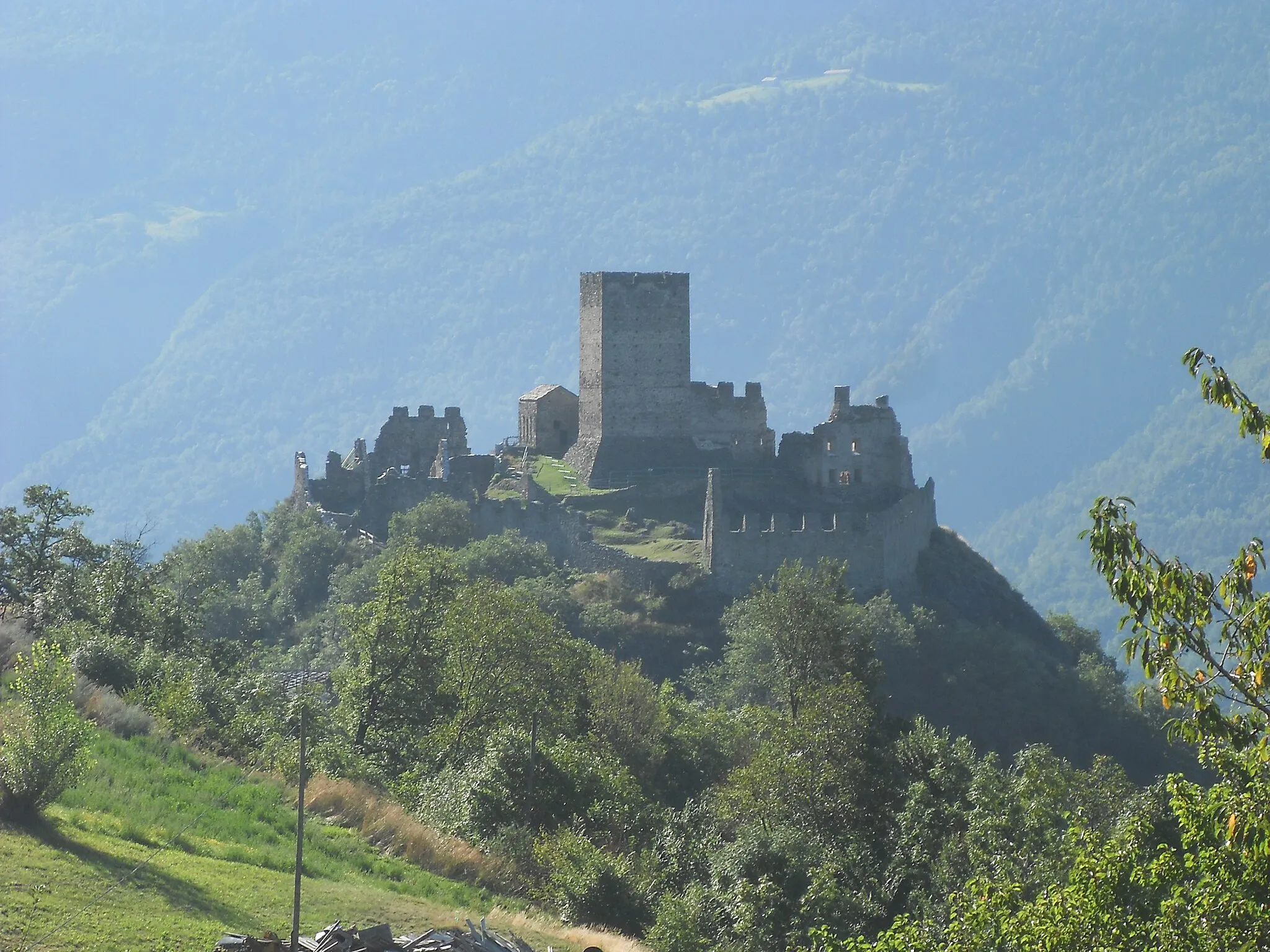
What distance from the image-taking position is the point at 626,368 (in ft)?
174

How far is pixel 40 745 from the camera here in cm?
1977

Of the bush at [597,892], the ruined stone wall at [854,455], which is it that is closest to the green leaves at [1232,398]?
the bush at [597,892]

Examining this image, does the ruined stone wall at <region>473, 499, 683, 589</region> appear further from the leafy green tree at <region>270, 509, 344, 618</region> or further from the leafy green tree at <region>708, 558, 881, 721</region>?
the leafy green tree at <region>708, 558, 881, 721</region>

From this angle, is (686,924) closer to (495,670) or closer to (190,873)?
(190,873)

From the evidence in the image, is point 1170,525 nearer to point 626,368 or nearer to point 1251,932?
point 626,368

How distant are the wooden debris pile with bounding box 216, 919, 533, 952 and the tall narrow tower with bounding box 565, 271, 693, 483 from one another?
33.6 m

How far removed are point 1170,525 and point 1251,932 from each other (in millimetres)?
85244

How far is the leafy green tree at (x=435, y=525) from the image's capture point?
160ft

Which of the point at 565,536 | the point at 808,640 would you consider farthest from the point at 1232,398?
the point at 565,536

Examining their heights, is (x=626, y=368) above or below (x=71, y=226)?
below

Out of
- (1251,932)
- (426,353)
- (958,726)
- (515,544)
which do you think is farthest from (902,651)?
(426,353)

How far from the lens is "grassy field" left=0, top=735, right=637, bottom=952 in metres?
17.5

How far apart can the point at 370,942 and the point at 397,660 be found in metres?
12.6

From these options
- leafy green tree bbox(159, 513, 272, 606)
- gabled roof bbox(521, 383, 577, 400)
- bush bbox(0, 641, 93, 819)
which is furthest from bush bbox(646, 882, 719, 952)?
gabled roof bbox(521, 383, 577, 400)
